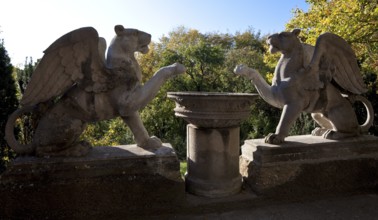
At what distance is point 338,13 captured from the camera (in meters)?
6.49

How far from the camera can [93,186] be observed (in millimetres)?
2420

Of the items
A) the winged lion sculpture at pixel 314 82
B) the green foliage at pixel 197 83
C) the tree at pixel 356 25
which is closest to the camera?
the winged lion sculpture at pixel 314 82

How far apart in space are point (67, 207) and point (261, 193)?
1862 mm

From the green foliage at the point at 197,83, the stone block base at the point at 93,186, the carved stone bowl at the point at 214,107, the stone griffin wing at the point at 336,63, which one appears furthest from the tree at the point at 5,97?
the green foliage at the point at 197,83

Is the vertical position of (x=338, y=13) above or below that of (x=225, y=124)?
above

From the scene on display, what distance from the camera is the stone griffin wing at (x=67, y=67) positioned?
2.36m

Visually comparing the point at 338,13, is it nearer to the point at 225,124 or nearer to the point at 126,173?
the point at 225,124

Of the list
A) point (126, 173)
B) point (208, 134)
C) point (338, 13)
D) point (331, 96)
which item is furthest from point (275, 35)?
point (338, 13)

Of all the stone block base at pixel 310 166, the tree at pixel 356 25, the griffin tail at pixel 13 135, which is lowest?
the stone block base at pixel 310 166

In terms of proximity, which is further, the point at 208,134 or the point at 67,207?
the point at 208,134

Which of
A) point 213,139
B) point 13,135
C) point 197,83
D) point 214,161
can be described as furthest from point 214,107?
point 197,83

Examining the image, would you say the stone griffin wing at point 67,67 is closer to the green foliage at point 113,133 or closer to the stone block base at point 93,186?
the stone block base at point 93,186

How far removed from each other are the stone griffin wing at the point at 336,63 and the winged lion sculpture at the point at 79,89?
4.93 feet

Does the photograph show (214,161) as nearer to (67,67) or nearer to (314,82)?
(314,82)
